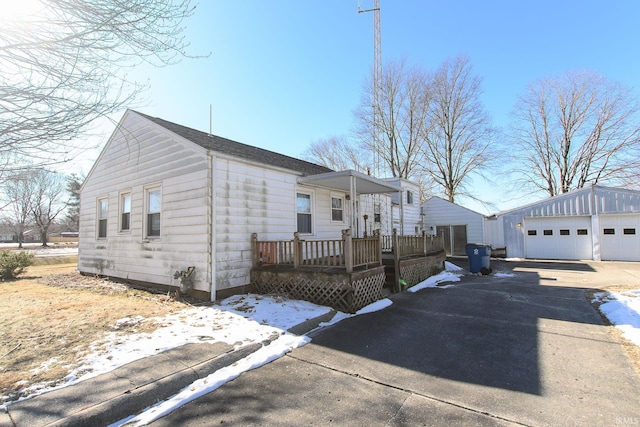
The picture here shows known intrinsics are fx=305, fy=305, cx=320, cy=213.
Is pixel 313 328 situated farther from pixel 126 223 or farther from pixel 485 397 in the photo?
pixel 126 223

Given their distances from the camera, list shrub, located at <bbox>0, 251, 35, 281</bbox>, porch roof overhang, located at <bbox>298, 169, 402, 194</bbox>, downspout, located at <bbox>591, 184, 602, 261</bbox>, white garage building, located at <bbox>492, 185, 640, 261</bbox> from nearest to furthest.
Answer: porch roof overhang, located at <bbox>298, 169, 402, 194</bbox>, shrub, located at <bbox>0, 251, 35, 281</bbox>, white garage building, located at <bbox>492, 185, 640, 261</bbox>, downspout, located at <bbox>591, 184, 602, 261</bbox>

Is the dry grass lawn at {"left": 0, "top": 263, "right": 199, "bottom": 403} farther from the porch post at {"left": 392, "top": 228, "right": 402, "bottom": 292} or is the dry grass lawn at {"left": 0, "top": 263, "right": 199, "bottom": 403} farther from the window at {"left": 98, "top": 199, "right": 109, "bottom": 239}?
the porch post at {"left": 392, "top": 228, "right": 402, "bottom": 292}

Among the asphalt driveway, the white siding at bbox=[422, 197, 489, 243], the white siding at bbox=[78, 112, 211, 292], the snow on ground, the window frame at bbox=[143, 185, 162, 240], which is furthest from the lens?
the white siding at bbox=[422, 197, 489, 243]

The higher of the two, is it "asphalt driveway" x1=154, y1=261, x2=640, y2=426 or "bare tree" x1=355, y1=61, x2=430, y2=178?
"bare tree" x1=355, y1=61, x2=430, y2=178

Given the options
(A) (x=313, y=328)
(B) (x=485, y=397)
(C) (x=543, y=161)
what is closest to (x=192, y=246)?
(A) (x=313, y=328)

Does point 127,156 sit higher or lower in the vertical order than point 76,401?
higher

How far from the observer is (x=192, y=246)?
7109mm

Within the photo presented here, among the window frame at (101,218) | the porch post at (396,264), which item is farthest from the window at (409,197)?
the window frame at (101,218)

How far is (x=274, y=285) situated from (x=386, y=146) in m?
20.9

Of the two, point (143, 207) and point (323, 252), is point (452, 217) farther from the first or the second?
point (143, 207)

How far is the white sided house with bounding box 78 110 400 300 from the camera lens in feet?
22.7

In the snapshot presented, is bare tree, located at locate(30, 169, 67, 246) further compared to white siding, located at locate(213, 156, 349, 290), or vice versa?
bare tree, located at locate(30, 169, 67, 246)

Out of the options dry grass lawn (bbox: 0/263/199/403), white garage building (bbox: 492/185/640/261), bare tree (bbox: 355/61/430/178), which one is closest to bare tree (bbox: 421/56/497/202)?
bare tree (bbox: 355/61/430/178)

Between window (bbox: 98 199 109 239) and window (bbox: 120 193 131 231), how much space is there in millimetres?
1166
